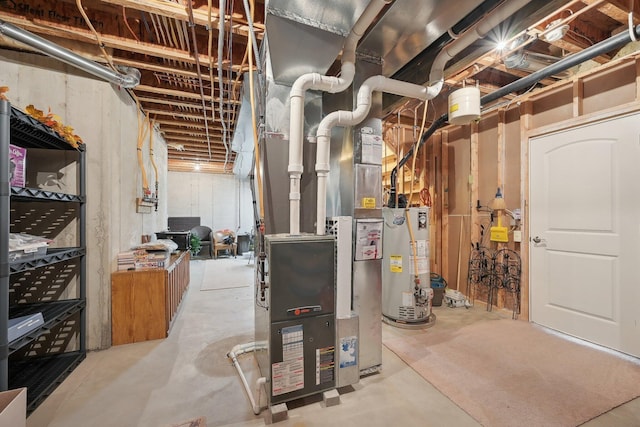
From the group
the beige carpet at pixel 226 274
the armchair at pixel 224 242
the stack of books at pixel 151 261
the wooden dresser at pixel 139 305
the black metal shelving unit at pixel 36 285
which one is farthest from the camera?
the armchair at pixel 224 242

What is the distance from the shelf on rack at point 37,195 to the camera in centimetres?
150

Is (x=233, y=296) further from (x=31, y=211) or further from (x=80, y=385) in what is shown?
(x=31, y=211)

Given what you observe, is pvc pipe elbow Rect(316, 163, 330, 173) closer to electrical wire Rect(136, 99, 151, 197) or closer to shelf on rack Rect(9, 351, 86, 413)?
shelf on rack Rect(9, 351, 86, 413)

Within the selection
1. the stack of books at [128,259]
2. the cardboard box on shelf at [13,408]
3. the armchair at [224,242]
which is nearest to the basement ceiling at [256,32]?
the stack of books at [128,259]

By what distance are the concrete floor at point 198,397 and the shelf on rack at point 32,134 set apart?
5.99ft

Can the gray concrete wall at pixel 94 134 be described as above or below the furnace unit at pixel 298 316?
above

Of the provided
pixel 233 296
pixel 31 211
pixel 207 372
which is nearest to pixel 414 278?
pixel 207 372

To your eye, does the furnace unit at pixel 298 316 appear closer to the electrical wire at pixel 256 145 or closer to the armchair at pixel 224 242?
the electrical wire at pixel 256 145

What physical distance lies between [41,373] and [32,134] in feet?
5.86

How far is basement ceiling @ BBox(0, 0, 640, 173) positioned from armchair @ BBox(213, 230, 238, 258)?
17.6ft

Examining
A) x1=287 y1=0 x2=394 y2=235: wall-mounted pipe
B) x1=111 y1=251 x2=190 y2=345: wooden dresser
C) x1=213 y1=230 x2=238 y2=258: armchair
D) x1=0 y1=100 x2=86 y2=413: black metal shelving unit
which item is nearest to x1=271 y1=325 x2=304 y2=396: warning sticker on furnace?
x1=287 y1=0 x2=394 y2=235: wall-mounted pipe

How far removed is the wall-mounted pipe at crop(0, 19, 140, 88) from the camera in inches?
73.1

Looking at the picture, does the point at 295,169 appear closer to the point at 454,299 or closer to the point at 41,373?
the point at 41,373

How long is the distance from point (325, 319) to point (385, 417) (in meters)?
0.69
